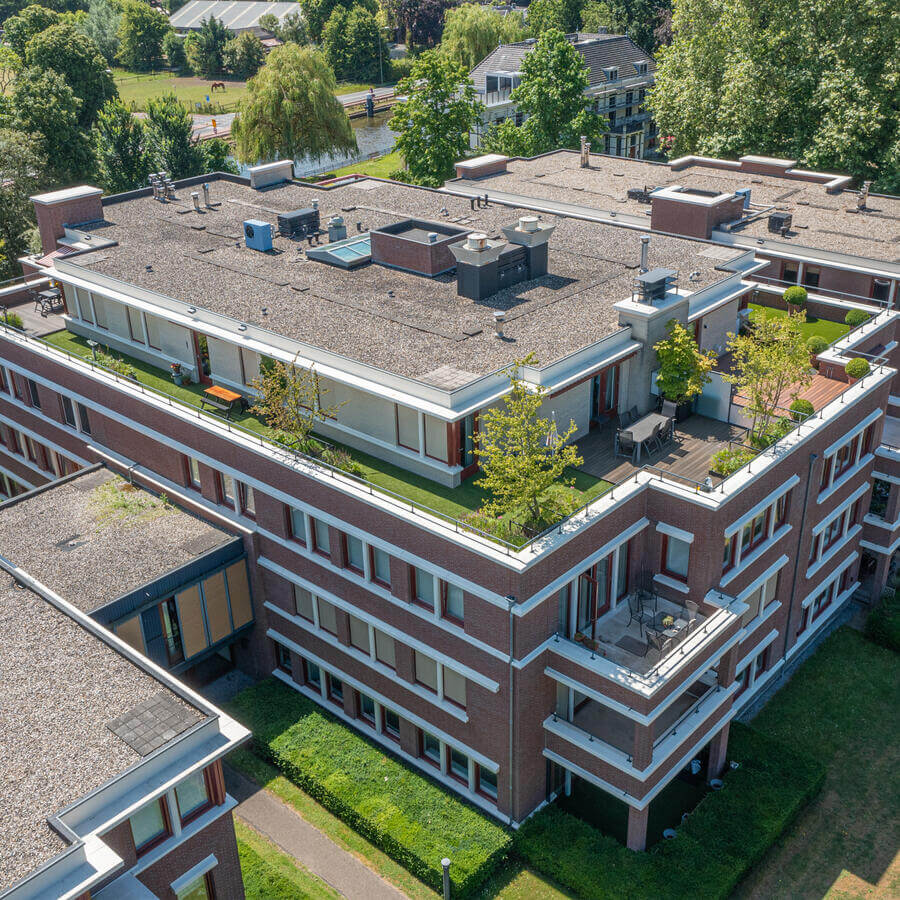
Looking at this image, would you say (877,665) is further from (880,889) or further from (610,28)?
(610,28)

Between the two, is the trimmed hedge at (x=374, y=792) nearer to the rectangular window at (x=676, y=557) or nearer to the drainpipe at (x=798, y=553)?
the rectangular window at (x=676, y=557)

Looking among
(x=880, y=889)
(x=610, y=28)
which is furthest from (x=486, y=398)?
(x=610, y=28)

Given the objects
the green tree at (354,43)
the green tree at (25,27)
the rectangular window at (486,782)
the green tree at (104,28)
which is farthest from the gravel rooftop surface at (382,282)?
the green tree at (104,28)

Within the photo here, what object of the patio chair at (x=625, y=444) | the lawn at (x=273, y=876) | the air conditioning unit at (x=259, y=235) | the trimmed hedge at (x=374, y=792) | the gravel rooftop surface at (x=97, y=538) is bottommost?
the lawn at (x=273, y=876)

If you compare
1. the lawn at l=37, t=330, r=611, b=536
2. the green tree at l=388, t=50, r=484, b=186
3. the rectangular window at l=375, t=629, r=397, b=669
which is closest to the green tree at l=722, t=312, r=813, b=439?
the lawn at l=37, t=330, r=611, b=536

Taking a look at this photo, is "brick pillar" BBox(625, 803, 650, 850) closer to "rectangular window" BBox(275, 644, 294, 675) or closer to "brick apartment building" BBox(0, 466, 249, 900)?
"brick apartment building" BBox(0, 466, 249, 900)

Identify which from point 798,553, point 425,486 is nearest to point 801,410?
point 798,553
